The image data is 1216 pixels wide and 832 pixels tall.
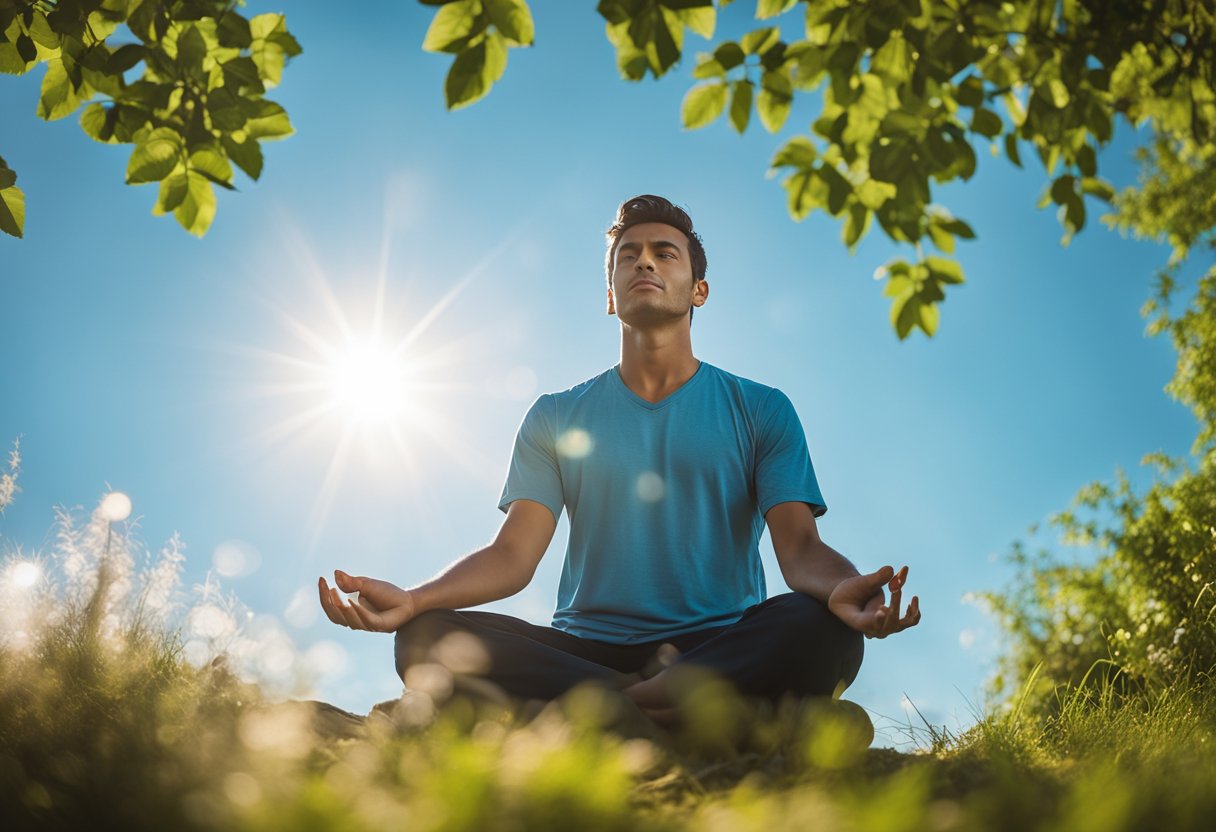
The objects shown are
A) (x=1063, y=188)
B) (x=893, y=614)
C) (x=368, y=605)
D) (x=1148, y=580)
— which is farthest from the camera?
(x=1148, y=580)

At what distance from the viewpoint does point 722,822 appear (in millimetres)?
1490

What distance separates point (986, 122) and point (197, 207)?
8.72 feet

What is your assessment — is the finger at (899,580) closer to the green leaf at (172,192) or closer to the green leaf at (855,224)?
the green leaf at (855,224)

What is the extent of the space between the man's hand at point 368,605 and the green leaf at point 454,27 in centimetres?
197

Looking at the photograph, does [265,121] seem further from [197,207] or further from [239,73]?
[197,207]

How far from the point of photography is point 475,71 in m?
2.38

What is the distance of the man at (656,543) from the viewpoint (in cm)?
340

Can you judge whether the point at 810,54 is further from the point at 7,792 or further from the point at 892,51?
the point at 7,792

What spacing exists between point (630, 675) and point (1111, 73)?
2.86m

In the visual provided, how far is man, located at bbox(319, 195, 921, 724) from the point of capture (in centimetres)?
340

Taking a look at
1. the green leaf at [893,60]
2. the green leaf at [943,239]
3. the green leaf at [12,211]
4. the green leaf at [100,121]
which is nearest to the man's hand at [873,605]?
the green leaf at [943,239]

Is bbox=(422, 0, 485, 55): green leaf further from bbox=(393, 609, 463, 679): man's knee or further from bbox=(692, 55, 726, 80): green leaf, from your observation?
bbox=(393, 609, 463, 679): man's knee

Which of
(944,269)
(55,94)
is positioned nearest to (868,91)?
(944,269)

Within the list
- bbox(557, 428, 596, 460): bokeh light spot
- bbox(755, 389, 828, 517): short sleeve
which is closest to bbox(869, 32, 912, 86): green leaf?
bbox(755, 389, 828, 517): short sleeve
